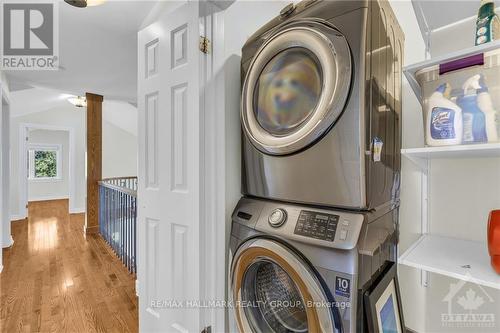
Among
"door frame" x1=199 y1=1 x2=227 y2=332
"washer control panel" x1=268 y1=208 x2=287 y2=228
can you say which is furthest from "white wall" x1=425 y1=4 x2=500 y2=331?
"door frame" x1=199 y1=1 x2=227 y2=332

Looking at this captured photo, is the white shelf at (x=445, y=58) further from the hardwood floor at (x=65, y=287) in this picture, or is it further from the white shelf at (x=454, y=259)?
the hardwood floor at (x=65, y=287)

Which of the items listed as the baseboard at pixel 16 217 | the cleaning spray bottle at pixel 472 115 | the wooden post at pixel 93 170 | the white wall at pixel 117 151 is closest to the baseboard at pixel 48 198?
the white wall at pixel 117 151

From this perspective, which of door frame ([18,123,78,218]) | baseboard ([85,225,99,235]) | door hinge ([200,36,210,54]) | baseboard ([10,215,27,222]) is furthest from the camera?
door frame ([18,123,78,218])

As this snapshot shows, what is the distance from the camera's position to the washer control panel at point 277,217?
1.09 meters

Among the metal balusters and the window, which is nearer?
the metal balusters

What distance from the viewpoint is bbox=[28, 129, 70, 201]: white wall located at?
25.7ft

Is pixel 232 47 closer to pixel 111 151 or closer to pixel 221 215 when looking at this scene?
pixel 221 215

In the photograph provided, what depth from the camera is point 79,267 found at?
9.59 ft

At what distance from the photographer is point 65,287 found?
96.9 inches

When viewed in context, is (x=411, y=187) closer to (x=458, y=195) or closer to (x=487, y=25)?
(x=458, y=195)

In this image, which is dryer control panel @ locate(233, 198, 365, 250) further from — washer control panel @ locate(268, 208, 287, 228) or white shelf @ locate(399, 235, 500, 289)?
white shelf @ locate(399, 235, 500, 289)

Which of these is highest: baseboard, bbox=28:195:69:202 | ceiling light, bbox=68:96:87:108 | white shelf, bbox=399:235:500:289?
ceiling light, bbox=68:96:87:108

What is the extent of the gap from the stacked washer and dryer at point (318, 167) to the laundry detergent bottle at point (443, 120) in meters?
0.16

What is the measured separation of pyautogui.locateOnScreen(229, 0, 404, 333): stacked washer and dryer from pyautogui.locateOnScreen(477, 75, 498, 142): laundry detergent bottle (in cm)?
30
